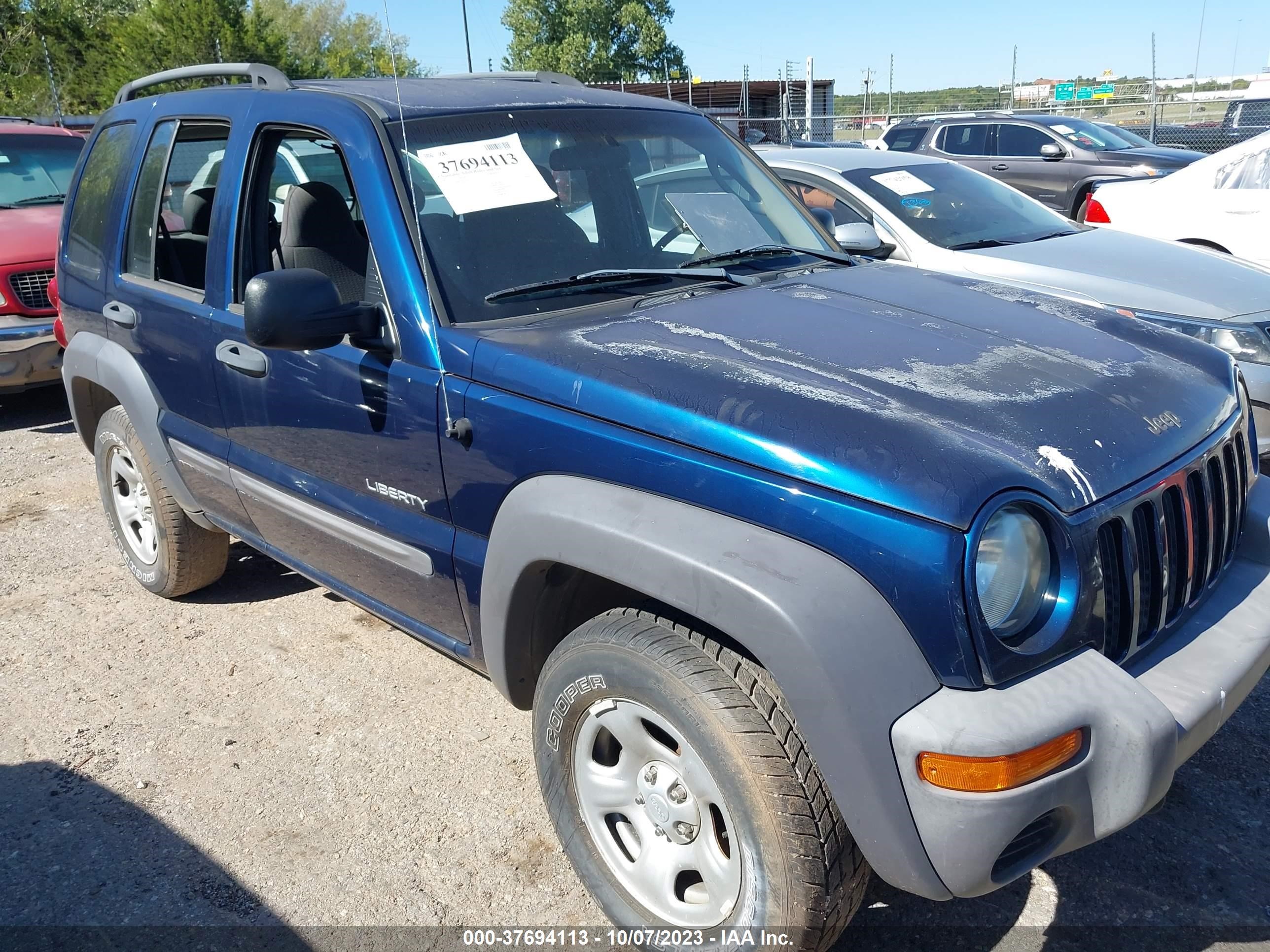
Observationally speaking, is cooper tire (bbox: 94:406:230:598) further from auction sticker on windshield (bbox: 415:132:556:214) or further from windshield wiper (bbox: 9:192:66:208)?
windshield wiper (bbox: 9:192:66:208)

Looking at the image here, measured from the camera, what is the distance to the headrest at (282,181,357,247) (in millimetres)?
3387

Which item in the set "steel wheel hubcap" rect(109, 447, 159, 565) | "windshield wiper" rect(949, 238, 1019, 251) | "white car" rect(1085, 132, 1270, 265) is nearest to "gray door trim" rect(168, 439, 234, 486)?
"steel wheel hubcap" rect(109, 447, 159, 565)

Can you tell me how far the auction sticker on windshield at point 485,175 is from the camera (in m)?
2.81

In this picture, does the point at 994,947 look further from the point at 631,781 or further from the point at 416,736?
the point at 416,736

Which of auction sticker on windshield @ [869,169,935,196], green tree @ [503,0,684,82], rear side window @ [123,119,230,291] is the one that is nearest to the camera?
rear side window @ [123,119,230,291]

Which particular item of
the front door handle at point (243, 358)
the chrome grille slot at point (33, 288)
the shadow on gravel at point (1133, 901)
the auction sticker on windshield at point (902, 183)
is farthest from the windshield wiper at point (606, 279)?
the chrome grille slot at point (33, 288)

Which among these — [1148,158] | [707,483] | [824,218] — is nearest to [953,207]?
[824,218]

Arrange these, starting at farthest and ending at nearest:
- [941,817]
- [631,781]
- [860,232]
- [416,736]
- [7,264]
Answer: [7,264] < [860,232] < [416,736] < [631,781] < [941,817]

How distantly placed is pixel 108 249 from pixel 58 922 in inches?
96.5

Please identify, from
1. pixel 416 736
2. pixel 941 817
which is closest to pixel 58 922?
pixel 416 736

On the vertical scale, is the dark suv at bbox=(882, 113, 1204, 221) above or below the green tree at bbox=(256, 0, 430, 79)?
below

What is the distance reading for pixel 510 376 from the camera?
239cm

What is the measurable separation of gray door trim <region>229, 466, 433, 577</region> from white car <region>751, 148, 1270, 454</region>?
2.34 metres

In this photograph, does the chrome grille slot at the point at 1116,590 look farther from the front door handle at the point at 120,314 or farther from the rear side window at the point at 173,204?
the front door handle at the point at 120,314
